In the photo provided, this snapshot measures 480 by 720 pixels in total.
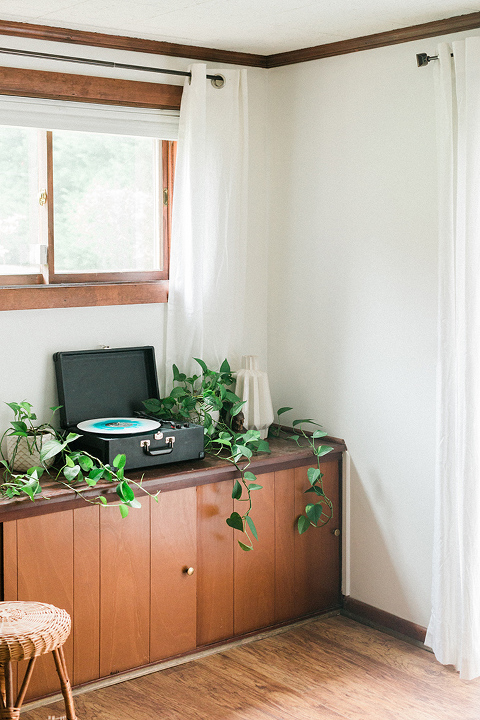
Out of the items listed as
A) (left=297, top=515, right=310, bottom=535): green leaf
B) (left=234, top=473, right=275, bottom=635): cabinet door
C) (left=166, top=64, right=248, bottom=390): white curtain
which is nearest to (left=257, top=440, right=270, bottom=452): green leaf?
(left=234, top=473, right=275, bottom=635): cabinet door

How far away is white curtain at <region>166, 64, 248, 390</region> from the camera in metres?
3.37

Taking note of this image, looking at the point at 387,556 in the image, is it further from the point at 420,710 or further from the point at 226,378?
the point at 226,378

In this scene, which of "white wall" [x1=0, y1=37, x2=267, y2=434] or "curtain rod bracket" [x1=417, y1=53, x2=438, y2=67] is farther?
"white wall" [x1=0, y1=37, x2=267, y2=434]

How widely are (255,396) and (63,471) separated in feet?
3.01

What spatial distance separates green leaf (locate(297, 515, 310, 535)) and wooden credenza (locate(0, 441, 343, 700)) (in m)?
0.04

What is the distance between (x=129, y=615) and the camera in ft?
9.66

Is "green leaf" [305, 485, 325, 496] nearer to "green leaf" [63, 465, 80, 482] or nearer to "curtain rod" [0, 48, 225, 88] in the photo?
"green leaf" [63, 465, 80, 482]

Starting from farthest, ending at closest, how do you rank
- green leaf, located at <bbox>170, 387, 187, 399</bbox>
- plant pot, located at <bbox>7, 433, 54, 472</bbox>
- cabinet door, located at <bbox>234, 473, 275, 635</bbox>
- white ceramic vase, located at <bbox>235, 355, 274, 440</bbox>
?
white ceramic vase, located at <bbox>235, 355, 274, 440</bbox>, green leaf, located at <bbox>170, 387, 187, 399</bbox>, cabinet door, located at <bbox>234, 473, 275, 635</bbox>, plant pot, located at <bbox>7, 433, 54, 472</bbox>

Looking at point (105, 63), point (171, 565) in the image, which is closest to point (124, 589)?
point (171, 565)

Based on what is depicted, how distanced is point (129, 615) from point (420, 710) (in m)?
1.04

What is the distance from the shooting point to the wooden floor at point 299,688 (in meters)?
2.75

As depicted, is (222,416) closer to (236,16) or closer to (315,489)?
(315,489)

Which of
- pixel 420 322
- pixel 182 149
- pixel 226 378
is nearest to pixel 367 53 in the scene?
pixel 182 149

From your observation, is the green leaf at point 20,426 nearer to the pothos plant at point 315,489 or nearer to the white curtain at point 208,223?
the white curtain at point 208,223
